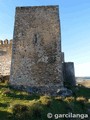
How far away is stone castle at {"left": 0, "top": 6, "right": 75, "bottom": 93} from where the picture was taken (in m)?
25.5

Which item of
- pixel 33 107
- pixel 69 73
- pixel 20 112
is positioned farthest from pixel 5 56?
pixel 20 112

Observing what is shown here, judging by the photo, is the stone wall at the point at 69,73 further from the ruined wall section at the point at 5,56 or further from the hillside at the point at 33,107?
the hillside at the point at 33,107

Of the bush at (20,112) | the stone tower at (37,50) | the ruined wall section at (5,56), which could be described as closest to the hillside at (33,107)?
the bush at (20,112)

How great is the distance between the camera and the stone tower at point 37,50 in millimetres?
25484

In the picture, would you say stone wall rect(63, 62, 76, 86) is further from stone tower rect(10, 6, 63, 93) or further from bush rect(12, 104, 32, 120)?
bush rect(12, 104, 32, 120)

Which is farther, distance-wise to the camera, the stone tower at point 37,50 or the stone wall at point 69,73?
the stone wall at point 69,73

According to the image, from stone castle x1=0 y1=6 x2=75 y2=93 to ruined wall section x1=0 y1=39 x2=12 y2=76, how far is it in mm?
4996

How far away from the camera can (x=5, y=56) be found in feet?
104

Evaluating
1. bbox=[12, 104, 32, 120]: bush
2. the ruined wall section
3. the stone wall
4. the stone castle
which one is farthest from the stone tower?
bbox=[12, 104, 32, 120]: bush

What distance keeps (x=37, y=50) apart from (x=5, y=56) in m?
6.94

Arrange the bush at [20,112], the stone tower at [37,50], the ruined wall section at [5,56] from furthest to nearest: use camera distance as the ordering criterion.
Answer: the ruined wall section at [5,56] → the stone tower at [37,50] → the bush at [20,112]

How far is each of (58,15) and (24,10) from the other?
151 inches

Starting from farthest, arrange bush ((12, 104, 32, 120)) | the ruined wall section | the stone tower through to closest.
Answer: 1. the ruined wall section
2. the stone tower
3. bush ((12, 104, 32, 120))

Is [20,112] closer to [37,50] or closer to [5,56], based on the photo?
[37,50]
